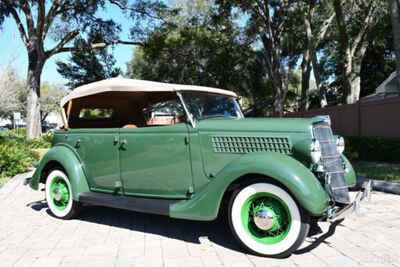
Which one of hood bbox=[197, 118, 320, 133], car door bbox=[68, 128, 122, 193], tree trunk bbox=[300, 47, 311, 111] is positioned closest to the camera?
hood bbox=[197, 118, 320, 133]

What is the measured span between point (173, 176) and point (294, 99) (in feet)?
105

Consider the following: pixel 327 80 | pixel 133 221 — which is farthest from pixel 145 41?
pixel 327 80

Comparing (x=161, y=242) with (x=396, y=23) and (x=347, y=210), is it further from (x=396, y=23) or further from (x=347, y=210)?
(x=396, y=23)

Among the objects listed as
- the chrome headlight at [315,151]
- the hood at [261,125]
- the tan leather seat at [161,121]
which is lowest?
the chrome headlight at [315,151]

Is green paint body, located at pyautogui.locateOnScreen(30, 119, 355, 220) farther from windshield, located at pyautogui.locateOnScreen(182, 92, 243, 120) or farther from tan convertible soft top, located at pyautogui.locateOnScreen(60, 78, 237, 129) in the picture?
tan convertible soft top, located at pyautogui.locateOnScreen(60, 78, 237, 129)

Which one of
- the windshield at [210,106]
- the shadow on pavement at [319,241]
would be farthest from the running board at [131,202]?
the shadow on pavement at [319,241]

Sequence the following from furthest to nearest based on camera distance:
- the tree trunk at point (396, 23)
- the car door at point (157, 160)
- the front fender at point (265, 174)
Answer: the tree trunk at point (396, 23), the car door at point (157, 160), the front fender at point (265, 174)

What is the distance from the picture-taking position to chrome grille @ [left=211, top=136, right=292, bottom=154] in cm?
319

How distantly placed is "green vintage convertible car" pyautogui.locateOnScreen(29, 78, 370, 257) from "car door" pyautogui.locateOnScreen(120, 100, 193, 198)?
0.01 metres

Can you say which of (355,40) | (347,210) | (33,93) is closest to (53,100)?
(33,93)

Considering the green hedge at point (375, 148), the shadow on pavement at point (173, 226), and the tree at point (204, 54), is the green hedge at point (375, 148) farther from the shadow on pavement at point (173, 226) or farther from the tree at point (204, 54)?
the tree at point (204, 54)

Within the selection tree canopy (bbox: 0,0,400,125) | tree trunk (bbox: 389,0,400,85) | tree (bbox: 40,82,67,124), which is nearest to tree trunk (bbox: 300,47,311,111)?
tree canopy (bbox: 0,0,400,125)

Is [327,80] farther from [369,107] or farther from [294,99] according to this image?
[369,107]

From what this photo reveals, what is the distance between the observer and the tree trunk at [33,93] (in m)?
14.7
